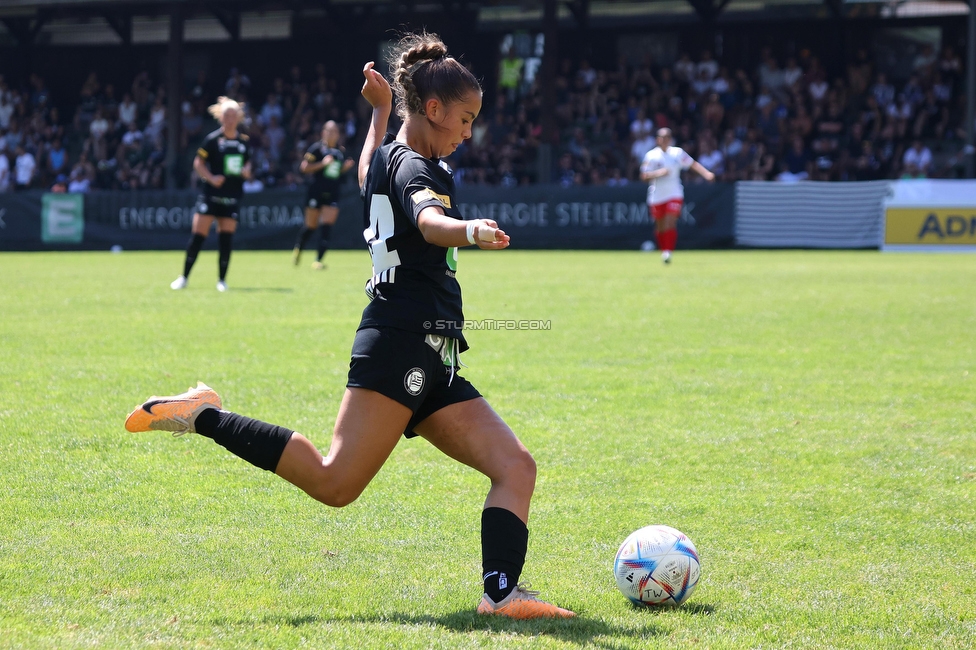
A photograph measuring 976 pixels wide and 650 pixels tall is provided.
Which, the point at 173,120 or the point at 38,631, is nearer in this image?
the point at 38,631

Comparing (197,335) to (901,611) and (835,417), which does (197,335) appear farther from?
(901,611)

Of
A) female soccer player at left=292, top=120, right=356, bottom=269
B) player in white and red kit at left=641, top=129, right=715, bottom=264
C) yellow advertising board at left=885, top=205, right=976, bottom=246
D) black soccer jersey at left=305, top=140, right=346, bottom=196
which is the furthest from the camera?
yellow advertising board at left=885, top=205, right=976, bottom=246

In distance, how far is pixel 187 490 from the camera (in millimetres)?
4816

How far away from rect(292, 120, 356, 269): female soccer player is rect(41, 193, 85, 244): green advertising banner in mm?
8316

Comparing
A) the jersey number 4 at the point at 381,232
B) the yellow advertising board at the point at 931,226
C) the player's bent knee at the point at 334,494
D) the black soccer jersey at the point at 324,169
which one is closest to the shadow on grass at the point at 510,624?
the player's bent knee at the point at 334,494

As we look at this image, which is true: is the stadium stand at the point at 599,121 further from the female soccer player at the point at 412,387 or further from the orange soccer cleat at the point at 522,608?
the orange soccer cleat at the point at 522,608

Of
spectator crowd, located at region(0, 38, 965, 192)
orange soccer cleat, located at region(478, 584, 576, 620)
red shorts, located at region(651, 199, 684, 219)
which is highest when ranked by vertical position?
spectator crowd, located at region(0, 38, 965, 192)

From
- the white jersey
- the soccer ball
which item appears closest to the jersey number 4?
the soccer ball

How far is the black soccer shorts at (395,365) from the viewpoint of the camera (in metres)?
3.35

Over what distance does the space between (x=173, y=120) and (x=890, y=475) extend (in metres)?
27.8

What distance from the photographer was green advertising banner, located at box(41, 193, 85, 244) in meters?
25.4

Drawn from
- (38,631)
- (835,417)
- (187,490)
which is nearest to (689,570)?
(38,631)

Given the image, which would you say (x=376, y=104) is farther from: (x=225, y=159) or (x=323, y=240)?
(x=323, y=240)

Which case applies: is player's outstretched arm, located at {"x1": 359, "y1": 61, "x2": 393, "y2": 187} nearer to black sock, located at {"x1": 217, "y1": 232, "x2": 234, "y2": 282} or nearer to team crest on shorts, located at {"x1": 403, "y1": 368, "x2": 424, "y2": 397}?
team crest on shorts, located at {"x1": 403, "y1": 368, "x2": 424, "y2": 397}
